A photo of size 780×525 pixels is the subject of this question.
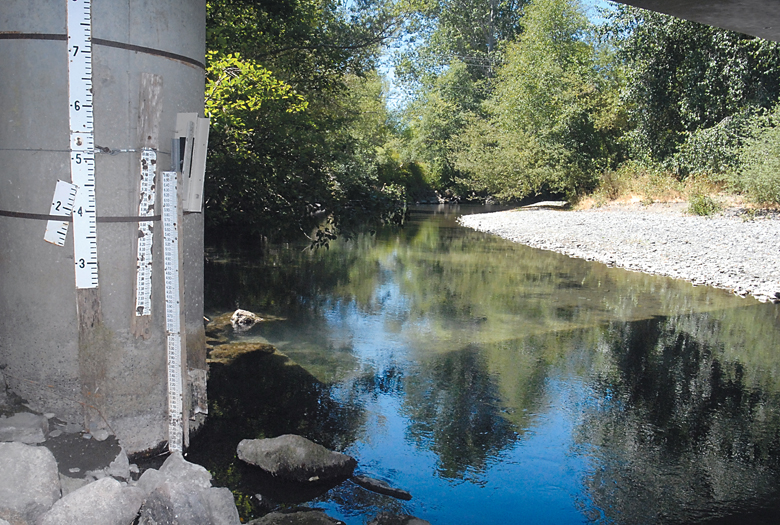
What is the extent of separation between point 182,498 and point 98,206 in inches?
72.0

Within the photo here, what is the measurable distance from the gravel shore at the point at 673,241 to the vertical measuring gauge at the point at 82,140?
11.0 meters

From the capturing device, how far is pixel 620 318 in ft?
34.2

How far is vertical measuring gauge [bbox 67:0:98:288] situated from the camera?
3988 millimetres

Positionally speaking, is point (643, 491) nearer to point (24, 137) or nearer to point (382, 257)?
point (24, 137)

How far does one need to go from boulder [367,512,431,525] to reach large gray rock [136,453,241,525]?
2.89 feet

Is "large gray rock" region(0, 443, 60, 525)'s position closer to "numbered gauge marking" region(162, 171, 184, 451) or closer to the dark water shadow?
"numbered gauge marking" region(162, 171, 184, 451)

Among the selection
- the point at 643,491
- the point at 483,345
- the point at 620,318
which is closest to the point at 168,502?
the point at 643,491

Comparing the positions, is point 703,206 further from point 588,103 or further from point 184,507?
point 184,507

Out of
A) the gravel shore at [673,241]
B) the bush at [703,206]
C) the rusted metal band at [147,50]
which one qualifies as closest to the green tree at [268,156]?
the rusted metal band at [147,50]

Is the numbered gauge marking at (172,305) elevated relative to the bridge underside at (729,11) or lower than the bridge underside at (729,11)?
lower

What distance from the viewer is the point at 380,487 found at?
464 cm

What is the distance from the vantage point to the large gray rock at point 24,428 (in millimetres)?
3902

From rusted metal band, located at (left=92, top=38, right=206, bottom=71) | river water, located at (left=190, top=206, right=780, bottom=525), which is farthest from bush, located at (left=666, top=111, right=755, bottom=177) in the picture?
rusted metal band, located at (left=92, top=38, right=206, bottom=71)

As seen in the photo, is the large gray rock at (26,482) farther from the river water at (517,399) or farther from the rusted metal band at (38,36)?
the rusted metal band at (38,36)
